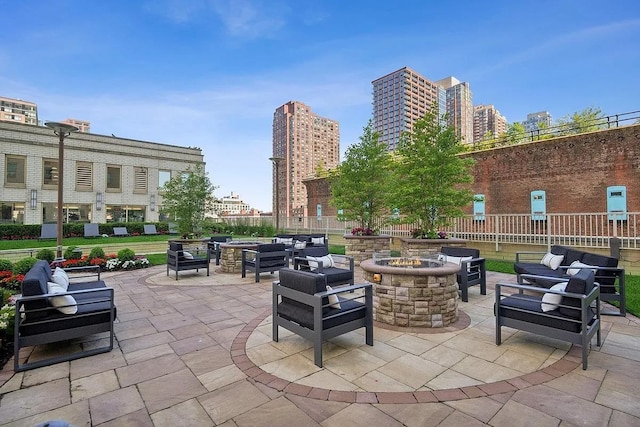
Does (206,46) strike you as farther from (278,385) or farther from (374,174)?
(278,385)

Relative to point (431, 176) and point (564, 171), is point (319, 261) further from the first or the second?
point (564, 171)

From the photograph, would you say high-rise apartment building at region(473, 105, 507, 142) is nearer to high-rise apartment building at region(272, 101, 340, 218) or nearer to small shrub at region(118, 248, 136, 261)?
small shrub at region(118, 248, 136, 261)

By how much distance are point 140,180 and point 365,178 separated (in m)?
21.0

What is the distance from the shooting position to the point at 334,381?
2748 mm

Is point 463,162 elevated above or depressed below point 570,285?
above

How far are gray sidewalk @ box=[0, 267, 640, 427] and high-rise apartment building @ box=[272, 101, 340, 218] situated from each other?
72313 mm

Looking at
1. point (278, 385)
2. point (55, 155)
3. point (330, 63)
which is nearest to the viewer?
point (278, 385)

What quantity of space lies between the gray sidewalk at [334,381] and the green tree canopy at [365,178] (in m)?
6.90

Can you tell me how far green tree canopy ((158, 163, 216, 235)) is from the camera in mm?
11654

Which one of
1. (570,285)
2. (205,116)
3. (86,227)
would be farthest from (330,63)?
(86,227)

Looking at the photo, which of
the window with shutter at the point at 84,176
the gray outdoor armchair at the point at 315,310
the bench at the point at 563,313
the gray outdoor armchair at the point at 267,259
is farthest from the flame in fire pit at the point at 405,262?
the window with shutter at the point at 84,176

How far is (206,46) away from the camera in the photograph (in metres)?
12.7

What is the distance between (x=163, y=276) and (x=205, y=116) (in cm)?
1038

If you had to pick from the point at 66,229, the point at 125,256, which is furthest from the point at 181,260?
the point at 66,229
